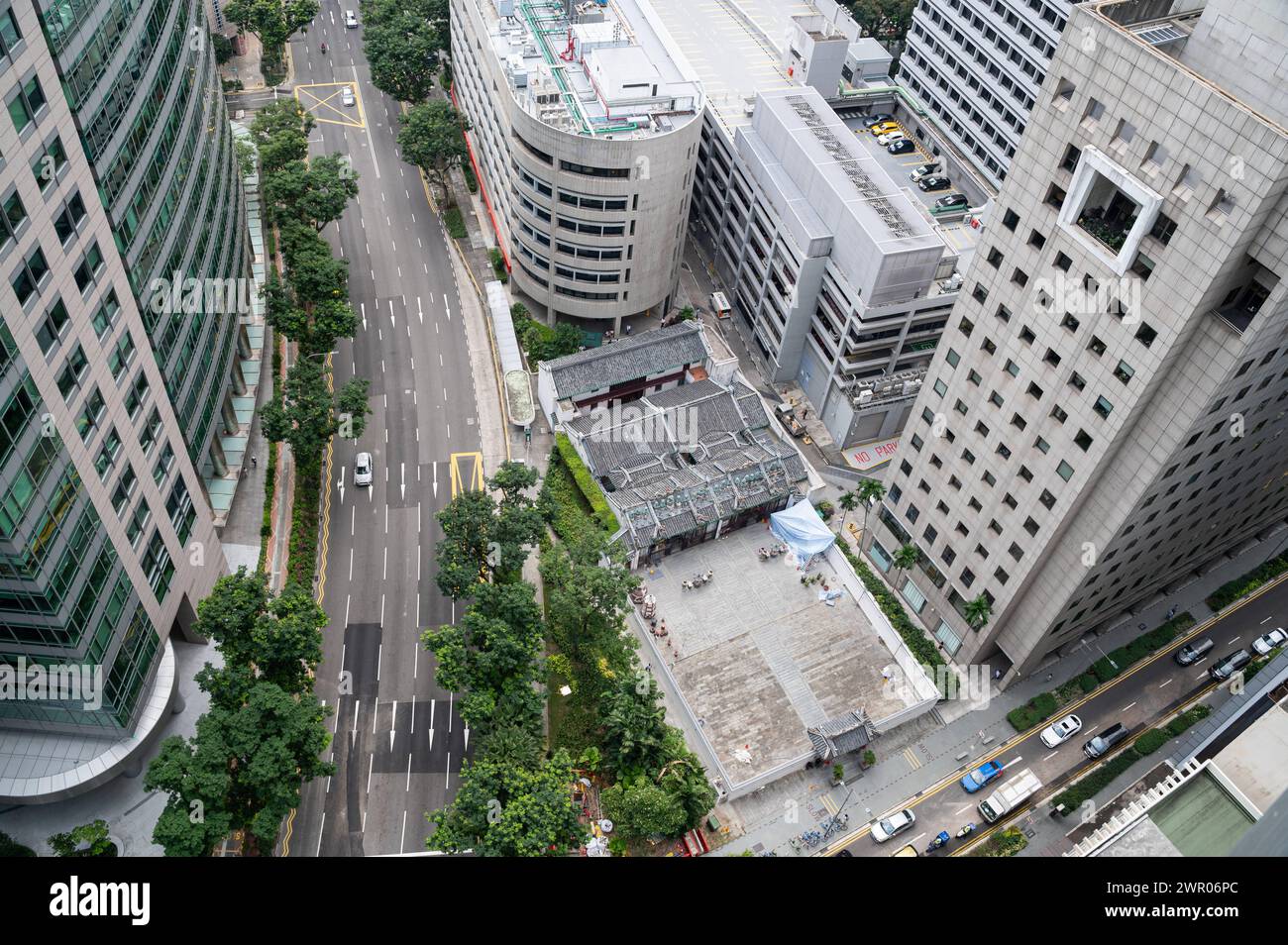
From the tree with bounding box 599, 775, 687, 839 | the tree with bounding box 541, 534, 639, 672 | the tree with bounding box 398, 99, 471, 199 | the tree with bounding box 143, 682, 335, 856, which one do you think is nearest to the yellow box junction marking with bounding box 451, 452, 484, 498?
the tree with bounding box 541, 534, 639, 672

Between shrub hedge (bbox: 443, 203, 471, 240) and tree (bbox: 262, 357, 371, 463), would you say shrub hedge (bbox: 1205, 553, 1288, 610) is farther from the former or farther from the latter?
shrub hedge (bbox: 443, 203, 471, 240)

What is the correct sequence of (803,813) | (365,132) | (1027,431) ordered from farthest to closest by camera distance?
(365,132)
(803,813)
(1027,431)

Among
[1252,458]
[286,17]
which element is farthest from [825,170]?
[286,17]

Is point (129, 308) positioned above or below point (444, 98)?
above

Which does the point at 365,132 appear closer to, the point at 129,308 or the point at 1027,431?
the point at 129,308

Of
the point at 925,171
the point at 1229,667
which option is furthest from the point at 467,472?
the point at 1229,667

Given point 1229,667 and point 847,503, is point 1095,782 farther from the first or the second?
point 847,503

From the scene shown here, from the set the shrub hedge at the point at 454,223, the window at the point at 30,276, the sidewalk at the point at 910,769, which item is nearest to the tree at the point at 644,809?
the sidewalk at the point at 910,769
